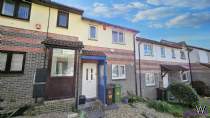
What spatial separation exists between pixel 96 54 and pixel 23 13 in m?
5.38

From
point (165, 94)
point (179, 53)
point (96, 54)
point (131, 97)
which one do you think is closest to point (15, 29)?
point (96, 54)

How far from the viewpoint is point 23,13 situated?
7.41m

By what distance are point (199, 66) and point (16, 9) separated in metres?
23.7

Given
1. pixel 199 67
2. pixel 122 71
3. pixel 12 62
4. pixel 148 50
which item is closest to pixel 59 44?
pixel 12 62

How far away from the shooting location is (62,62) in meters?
7.57

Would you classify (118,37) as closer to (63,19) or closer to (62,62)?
(63,19)

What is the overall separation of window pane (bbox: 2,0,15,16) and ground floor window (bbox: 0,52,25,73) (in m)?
2.42

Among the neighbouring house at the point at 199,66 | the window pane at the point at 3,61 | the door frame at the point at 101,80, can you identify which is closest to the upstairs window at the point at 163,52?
the neighbouring house at the point at 199,66

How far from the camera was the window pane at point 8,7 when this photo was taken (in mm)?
6887

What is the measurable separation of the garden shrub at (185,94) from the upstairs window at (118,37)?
680 centimetres

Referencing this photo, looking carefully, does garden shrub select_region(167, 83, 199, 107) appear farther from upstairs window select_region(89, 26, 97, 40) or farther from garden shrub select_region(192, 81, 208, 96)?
upstairs window select_region(89, 26, 97, 40)

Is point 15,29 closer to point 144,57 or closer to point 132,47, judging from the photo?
point 132,47

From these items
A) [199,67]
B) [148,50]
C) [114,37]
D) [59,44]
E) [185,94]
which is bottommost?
[185,94]

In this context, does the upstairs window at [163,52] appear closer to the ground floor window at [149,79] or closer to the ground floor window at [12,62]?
the ground floor window at [149,79]
